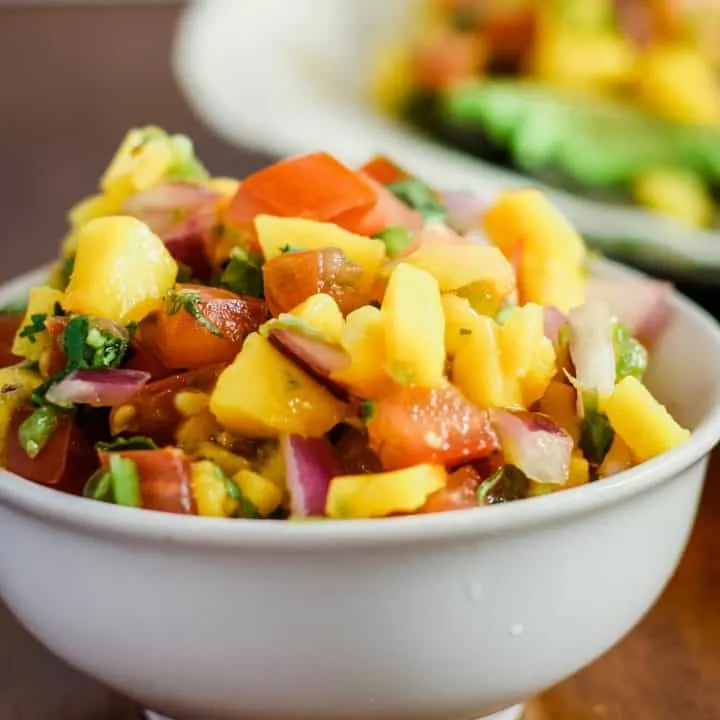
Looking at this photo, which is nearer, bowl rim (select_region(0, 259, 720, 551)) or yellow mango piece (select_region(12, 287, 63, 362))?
bowl rim (select_region(0, 259, 720, 551))

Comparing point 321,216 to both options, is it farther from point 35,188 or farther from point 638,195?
point 35,188

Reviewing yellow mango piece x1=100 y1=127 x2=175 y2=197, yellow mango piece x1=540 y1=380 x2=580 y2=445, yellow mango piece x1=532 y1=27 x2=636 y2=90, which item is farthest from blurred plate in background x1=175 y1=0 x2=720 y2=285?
yellow mango piece x1=540 y1=380 x2=580 y2=445

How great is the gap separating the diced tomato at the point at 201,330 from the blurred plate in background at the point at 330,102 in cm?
52

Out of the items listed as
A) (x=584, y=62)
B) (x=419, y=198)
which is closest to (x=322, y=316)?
(x=419, y=198)

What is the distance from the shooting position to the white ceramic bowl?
21.8 inches

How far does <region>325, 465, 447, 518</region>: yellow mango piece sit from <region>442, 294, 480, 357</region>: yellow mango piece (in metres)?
0.09

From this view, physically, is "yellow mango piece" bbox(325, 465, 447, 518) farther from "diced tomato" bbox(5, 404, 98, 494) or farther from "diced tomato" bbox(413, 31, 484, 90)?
"diced tomato" bbox(413, 31, 484, 90)

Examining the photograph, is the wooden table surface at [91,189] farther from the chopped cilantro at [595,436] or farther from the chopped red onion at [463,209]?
the chopped red onion at [463,209]

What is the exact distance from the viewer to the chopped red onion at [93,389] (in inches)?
25.4

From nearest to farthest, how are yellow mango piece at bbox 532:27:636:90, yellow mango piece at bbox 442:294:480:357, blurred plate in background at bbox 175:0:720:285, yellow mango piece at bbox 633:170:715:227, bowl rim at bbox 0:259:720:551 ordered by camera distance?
1. bowl rim at bbox 0:259:720:551
2. yellow mango piece at bbox 442:294:480:357
3. blurred plate in background at bbox 175:0:720:285
4. yellow mango piece at bbox 633:170:715:227
5. yellow mango piece at bbox 532:27:636:90

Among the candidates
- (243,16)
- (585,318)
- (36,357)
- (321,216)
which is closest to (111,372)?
(36,357)

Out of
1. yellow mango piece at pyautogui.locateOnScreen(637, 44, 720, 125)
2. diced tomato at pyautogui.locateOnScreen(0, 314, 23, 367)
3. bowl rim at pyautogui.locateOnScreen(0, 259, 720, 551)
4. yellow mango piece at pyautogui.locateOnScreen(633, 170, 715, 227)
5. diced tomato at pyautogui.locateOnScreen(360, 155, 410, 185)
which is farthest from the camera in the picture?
yellow mango piece at pyautogui.locateOnScreen(637, 44, 720, 125)

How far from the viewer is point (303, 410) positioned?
2.05 ft

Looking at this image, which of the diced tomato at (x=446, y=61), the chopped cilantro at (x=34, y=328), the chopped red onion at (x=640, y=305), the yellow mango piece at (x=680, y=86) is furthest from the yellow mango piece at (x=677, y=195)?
the chopped cilantro at (x=34, y=328)
